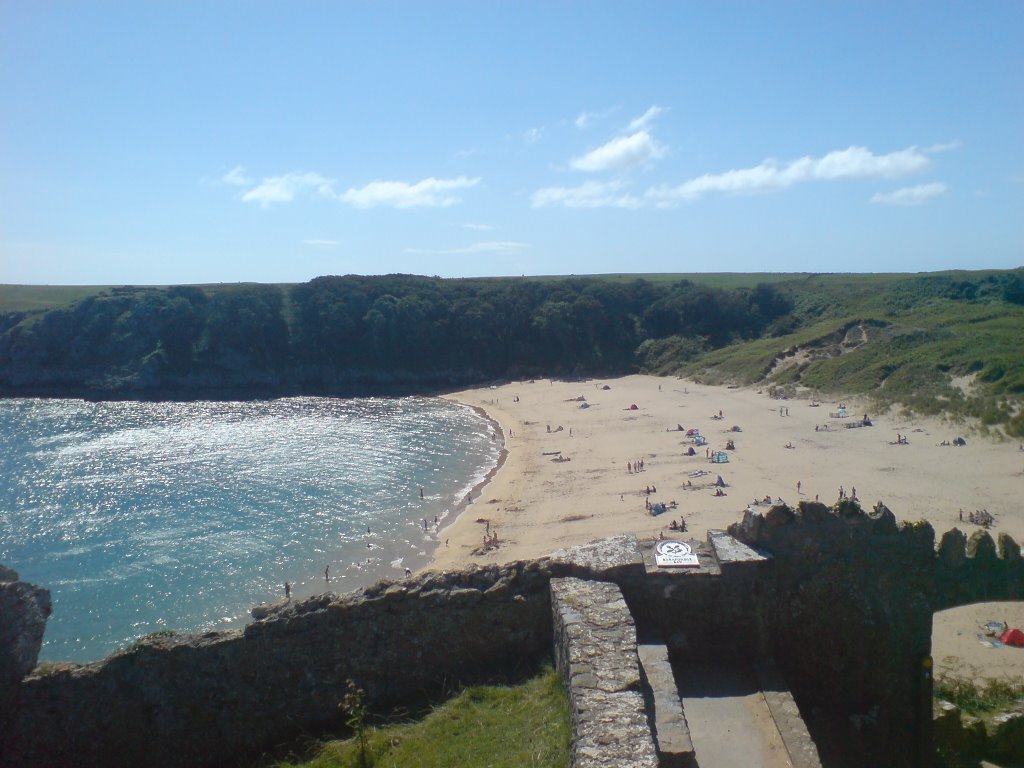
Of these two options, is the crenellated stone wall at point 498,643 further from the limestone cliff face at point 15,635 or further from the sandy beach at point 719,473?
the sandy beach at point 719,473

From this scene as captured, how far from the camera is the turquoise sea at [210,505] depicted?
69.5 feet

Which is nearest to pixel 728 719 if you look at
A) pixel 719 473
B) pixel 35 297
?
pixel 719 473

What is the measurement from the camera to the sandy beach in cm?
2344

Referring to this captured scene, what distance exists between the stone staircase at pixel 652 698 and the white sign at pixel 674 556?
88 mm

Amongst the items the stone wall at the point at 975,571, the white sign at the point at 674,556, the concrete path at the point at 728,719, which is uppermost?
the white sign at the point at 674,556

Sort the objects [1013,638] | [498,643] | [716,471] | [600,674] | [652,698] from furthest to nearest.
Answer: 1. [716,471]
2. [1013,638]
3. [498,643]
4. [652,698]
5. [600,674]

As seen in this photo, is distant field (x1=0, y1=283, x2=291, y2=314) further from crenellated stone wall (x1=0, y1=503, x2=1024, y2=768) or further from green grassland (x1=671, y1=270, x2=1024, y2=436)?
crenellated stone wall (x1=0, y1=503, x2=1024, y2=768)

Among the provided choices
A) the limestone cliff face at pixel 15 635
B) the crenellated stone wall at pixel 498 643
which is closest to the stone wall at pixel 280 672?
the crenellated stone wall at pixel 498 643

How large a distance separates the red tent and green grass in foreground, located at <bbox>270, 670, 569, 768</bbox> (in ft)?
37.2

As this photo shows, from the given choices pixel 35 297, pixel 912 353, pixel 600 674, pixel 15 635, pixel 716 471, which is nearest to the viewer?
pixel 600 674

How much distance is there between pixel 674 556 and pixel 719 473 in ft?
75.3

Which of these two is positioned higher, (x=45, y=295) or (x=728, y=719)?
(x=45, y=295)

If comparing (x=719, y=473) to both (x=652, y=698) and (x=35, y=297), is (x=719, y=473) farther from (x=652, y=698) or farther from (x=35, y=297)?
(x=35, y=297)

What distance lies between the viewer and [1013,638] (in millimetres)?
14094
